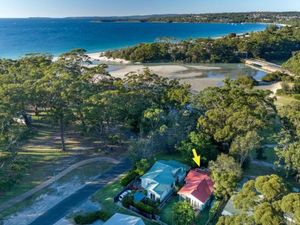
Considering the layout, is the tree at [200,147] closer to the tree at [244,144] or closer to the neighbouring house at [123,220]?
the tree at [244,144]

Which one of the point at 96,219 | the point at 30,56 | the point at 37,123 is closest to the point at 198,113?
the point at 96,219

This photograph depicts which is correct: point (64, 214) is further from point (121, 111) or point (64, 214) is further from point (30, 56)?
point (30, 56)

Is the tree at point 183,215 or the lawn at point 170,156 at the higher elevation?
the tree at point 183,215

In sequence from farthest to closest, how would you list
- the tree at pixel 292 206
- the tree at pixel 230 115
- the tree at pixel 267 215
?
the tree at pixel 230 115, the tree at pixel 267 215, the tree at pixel 292 206

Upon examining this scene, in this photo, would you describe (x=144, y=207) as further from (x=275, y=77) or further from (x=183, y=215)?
(x=275, y=77)

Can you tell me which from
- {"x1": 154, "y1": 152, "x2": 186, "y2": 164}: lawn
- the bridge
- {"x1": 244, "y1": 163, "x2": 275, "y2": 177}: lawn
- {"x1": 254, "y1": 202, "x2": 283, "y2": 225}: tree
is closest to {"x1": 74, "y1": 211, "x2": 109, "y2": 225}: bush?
{"x1": 154, "y1": 152, "x2": 186, "y2": 164}: lawn

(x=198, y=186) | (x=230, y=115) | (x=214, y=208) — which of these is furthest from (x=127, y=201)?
(x=230, y=115)

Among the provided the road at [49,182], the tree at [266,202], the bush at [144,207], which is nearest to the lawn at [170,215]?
the bush at [144,207]

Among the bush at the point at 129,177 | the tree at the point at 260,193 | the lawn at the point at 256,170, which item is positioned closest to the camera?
the tree at the point at 260,193
